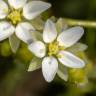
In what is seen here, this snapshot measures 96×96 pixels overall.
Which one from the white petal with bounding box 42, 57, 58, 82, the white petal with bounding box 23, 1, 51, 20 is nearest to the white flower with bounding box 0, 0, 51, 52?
the white petal with bounding box 23, 1, 51, 20

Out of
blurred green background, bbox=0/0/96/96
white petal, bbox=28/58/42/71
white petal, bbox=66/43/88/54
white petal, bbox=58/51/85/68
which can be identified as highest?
white petal, bbox=28/58/42/71

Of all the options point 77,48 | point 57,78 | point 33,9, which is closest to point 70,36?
point 77,48

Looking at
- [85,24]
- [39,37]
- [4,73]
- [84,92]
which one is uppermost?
[39,37]

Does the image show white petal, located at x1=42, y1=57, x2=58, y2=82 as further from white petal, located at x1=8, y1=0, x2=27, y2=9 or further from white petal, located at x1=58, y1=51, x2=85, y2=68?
white petal, located at x1=8, y1=0, x2=27, y2=9

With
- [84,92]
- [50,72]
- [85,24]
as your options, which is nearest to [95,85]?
[84,92]

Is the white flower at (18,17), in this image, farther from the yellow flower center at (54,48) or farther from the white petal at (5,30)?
the yellow flower center at (54,48)

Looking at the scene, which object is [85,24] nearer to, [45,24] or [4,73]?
[45,24]

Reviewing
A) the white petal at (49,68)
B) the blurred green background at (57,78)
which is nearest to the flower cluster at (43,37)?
the white petal at (49,68)
